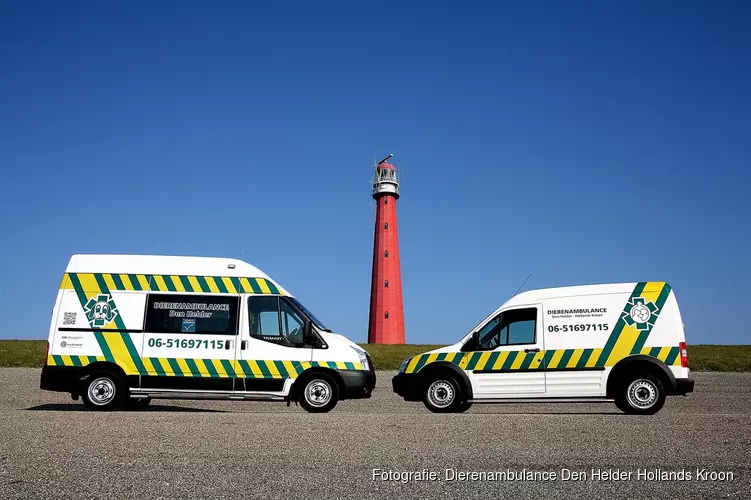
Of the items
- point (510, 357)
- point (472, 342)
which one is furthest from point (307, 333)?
point (510, 357)

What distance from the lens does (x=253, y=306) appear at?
1173 centimetres

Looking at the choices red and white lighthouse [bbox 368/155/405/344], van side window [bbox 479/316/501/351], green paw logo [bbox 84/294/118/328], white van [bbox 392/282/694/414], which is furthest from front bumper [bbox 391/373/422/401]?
red and white lighthouse [bbox 368/155/405/344]

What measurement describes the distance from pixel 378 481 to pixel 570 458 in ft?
6.75

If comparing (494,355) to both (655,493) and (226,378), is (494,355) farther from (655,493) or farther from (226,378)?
(655,493)

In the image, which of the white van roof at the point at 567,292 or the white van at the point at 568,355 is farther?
the white van roof at the point at 567,292

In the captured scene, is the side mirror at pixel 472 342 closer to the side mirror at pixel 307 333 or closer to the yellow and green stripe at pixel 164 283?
the side mirror at pixel 307 333

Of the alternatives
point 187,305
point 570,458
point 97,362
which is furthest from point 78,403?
point 570,458

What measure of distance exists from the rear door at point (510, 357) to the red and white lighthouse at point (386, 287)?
101 ft

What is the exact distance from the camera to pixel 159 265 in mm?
11805

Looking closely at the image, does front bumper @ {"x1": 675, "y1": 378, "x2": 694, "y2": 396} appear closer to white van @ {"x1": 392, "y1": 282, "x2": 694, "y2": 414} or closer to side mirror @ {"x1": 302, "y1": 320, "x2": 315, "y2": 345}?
white van @ {"x1": 392, "y1": 282, "x2": 694, "y2": 414}

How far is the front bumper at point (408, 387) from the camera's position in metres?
11.5

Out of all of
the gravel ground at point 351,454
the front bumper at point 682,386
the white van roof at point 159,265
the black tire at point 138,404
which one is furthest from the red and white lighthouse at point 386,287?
the gravel ground at point 351,454

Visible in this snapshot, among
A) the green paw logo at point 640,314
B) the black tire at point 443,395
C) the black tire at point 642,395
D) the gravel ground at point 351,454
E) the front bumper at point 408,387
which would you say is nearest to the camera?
the gravel ground at point 351,454

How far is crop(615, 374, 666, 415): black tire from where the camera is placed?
10914 mm
